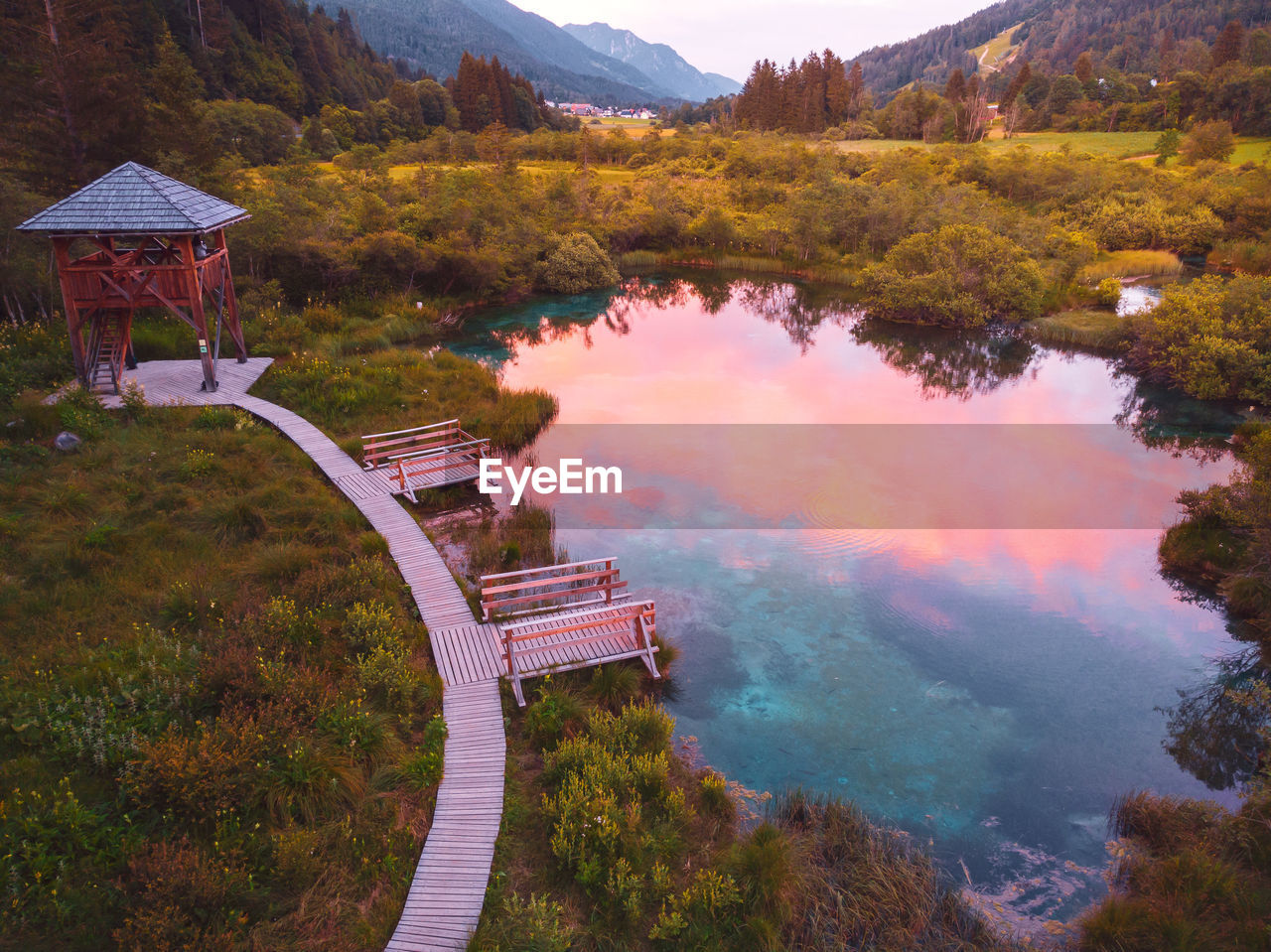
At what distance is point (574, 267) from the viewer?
40594mm

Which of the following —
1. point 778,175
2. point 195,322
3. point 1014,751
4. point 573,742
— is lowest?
point 1014,751

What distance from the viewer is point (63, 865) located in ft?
22.3

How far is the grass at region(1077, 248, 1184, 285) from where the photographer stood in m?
39.8

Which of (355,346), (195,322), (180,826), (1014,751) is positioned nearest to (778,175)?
(355,346)

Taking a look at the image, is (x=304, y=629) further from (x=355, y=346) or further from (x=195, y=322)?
(x=355, y=346)

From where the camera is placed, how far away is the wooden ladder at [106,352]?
18.9 meters

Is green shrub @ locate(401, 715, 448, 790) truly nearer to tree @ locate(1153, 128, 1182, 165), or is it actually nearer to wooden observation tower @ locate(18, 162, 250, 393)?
wooden observation tower @ locate(18, 162, 250, 393)

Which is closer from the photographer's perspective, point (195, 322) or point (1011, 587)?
point (1011, 587)

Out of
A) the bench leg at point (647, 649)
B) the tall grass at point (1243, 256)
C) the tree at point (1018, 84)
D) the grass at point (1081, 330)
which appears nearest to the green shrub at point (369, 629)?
the bench leg at point (647, 649)

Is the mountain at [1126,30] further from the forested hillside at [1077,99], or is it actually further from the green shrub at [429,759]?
the green shrub at [429,759]

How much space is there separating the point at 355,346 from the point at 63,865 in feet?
72.4

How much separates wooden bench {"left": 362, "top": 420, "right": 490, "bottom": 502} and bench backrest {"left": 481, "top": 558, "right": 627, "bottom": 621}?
431 centimetres

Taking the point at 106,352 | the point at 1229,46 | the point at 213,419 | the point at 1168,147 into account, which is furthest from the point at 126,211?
the point at 1229,46

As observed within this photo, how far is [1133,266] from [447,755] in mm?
47176
